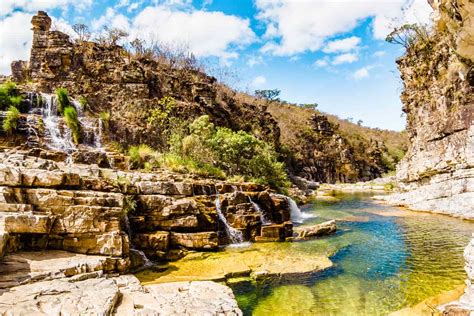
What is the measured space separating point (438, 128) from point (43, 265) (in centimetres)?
2777

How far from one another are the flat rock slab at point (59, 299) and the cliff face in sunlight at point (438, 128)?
18.1 metres

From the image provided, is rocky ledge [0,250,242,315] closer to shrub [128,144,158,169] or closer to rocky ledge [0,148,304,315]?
rocky ledge [0,148,304,315]

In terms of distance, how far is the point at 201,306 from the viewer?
23.8ft

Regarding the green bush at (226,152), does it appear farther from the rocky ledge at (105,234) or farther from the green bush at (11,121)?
the green bush at (11,121)

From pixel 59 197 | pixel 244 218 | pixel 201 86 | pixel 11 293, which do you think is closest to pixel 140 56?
pixel 201 86

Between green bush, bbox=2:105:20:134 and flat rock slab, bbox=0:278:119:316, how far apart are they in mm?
16987

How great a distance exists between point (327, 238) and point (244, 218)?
4416 millimetres

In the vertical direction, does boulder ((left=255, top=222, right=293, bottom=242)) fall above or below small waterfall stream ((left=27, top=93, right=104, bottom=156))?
below

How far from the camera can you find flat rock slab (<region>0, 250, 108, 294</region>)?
7.38 metres

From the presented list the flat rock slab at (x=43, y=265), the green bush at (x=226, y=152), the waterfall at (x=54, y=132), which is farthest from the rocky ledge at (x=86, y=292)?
the green bush at (x=226, y=152)

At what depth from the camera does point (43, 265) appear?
8312mm

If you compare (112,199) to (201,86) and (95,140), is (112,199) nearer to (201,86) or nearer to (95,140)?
(95,140)

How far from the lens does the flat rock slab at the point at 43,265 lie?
7379mm

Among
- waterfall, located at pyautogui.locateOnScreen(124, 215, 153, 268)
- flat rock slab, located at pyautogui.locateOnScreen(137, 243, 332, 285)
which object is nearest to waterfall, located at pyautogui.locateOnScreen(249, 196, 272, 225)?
flat rock slab, located at pyautogui.locateOnScreen(137, 243, 332, 285)
